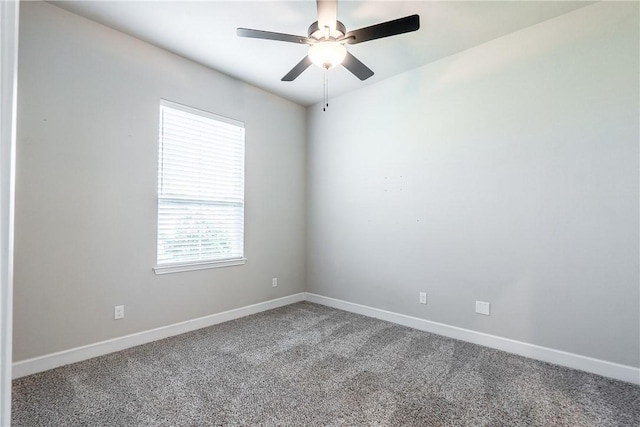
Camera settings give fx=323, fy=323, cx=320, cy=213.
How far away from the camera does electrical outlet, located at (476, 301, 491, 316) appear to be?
2980 millimetres

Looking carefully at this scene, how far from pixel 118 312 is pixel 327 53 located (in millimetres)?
2737

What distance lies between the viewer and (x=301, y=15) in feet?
8.46

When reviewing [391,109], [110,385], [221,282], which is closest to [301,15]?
[391,109]

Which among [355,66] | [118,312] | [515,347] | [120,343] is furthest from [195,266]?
[515,347]

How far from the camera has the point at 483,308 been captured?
3.01 meters

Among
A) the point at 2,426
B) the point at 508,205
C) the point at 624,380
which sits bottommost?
the point at 624,380

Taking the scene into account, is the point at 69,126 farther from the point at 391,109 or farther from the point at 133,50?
the point at 391,109

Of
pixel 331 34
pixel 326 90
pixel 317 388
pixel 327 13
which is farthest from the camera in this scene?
pixel 326 90

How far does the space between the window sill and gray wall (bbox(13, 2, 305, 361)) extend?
0.21 feet

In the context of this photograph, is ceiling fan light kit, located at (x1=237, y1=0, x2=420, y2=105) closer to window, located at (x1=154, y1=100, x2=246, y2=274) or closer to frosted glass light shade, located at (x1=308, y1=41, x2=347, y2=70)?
frosted glass light shade, located at (x1=308, y1=41, x2=347, y2=70)

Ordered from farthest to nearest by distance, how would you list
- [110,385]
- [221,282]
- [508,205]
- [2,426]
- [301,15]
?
[221,282], [508,205], [301,15], [110,385], [2,426]

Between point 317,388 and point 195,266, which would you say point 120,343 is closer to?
point 195,266

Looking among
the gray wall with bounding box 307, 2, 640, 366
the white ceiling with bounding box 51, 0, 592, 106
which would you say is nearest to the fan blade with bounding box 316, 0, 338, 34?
the white ceiling with bounding box 51, 0, 592, 106

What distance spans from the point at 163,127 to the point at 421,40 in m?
2.55
